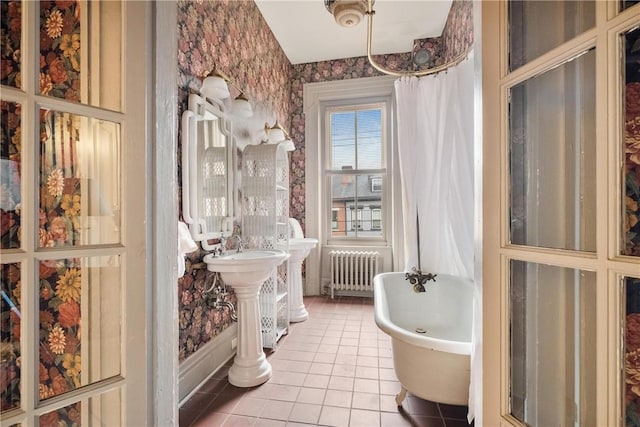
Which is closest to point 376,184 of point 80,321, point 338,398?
point 338,398

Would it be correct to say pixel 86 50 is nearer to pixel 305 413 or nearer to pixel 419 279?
pixel 305 413

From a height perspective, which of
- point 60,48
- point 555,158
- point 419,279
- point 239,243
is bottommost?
point 419,279

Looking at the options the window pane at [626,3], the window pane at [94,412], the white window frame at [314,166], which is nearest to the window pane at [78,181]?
the window pane at [94,412]

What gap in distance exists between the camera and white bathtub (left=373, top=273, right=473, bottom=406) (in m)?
1.44

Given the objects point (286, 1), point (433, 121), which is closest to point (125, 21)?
point (433, 121)

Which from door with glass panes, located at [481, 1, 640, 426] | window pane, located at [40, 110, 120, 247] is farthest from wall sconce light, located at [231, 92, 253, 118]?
door with glass panes, located at [481, 1, 640, 426]

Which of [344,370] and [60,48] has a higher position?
[60,48]

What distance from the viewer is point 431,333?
2.28 meters

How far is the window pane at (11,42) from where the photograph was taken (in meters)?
0.67

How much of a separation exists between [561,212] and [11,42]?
4.50ft

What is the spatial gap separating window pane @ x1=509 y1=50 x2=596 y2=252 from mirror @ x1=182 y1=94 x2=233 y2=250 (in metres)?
1.76

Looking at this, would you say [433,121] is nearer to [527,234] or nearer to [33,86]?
[527,234]

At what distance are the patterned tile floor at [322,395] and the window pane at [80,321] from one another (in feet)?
3.51

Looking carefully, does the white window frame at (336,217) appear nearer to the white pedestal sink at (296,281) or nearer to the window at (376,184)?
the window at (376,184)
